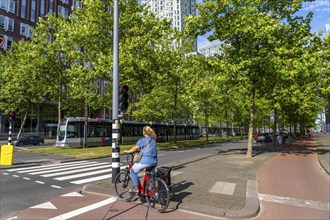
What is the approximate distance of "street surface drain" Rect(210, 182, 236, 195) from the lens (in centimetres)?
727

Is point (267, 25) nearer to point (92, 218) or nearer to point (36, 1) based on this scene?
point (92, 218)

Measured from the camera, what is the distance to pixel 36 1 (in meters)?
48.6

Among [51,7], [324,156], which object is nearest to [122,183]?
[324,156]

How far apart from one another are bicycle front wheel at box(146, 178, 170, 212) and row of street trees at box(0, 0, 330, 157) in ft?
30.3

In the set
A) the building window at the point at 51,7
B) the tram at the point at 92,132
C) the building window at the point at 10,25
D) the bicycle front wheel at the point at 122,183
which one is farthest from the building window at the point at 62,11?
the bicycle front wheel at the point at 122,183

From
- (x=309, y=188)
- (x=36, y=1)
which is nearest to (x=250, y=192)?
(x=309, y=188)

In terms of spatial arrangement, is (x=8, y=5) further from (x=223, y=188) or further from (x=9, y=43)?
(x=223, y=188)

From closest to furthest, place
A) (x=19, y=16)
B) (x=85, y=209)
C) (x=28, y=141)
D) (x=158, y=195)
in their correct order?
1. (x=158, y=195)
2. (x=85, y=209)
3. (x=28, y=141)
4. (x=19, y=16)

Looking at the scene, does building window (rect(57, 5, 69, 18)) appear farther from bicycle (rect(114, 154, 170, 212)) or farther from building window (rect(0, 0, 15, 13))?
bicycle (rect(114, 154, 170, 212))

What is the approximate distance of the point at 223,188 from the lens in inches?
304

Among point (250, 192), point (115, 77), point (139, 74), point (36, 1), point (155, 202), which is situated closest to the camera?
point (155, 202)

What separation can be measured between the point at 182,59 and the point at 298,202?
75.7 ft

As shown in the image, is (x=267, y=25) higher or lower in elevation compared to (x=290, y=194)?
Result: higher

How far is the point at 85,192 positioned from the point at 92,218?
239cm
